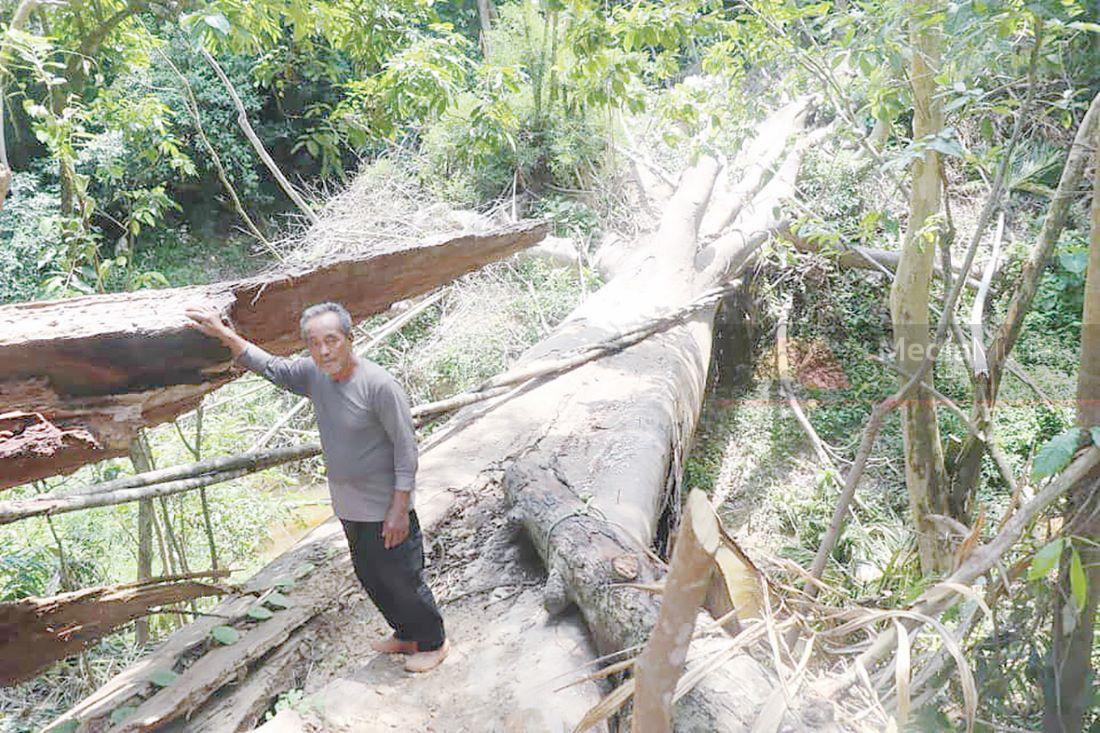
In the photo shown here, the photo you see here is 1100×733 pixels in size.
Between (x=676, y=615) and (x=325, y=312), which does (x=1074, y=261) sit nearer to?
(x=676, y=615)

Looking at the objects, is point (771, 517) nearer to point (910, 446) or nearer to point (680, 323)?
point (680, 323)

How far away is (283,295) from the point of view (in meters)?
2.98

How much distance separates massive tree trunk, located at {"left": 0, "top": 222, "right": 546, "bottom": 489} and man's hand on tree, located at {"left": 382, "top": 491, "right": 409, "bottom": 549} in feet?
2.53

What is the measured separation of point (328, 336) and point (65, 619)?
136cm

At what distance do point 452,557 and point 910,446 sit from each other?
101 inches

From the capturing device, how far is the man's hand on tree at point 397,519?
8.63 ft

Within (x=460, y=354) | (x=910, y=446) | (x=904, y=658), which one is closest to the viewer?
(x=904, y=658)

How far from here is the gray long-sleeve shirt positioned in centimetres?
260

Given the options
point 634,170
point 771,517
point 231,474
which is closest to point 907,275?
point 771,517

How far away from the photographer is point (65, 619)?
2.65m

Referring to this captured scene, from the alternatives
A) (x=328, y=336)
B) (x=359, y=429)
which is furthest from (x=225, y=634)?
(x=328, y=336)

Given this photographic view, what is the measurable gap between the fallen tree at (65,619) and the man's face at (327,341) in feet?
3.07

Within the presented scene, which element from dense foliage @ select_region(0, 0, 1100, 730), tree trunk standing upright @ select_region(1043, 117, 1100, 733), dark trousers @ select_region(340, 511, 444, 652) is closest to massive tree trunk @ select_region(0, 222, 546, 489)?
dark trousers @ select_region(340, 511, 444, 652)

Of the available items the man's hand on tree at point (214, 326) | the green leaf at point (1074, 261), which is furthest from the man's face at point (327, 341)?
the green leaf at point (1074, 261)
